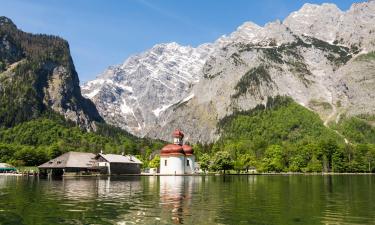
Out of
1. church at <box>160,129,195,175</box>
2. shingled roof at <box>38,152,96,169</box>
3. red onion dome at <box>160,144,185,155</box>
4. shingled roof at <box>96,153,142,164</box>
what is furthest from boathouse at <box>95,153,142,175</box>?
red onion dome at <box>160,144,185,155</box>

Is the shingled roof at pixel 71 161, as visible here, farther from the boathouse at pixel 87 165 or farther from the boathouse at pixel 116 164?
the boathouse at pixel 116 164

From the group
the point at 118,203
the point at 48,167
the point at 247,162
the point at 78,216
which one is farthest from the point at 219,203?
the point at 247,162

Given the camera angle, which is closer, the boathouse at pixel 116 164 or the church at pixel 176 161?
the boathouse at pixel 116 164

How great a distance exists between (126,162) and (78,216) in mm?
125209

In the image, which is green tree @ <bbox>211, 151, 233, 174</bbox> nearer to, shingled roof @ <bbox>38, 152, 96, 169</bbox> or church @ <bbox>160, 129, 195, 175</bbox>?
church @ <bbox>160, 129, 195, 175</bbox>

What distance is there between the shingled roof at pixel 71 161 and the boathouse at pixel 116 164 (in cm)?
308

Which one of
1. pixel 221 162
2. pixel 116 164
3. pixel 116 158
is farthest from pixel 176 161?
pixel 116 164

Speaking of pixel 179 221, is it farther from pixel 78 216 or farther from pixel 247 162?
pixel 247 162

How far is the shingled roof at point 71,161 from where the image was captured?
5418 inches

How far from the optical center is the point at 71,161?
140 meters

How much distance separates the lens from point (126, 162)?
519 ft

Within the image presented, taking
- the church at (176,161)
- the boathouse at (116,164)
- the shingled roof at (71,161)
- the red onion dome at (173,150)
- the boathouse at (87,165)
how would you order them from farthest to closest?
the red onion dome at (173,150)
the church at (176,161)
the boathouse at (116,164)
the boathouse at (87,165)
the shingled roof at (71,161)

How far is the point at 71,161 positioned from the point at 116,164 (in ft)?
62.9

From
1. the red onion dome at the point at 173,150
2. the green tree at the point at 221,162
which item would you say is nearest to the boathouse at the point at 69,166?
the red onion dome at the point at 173,150
